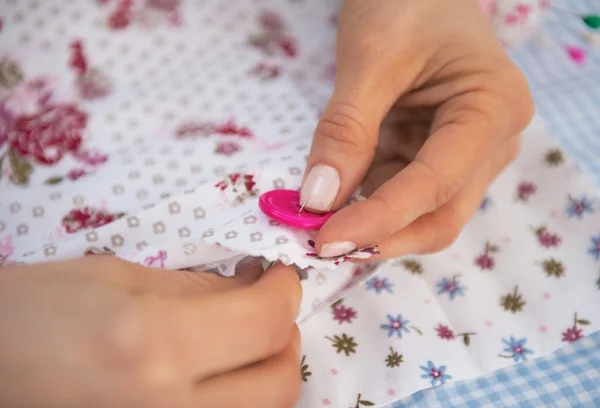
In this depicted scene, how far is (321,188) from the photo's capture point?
2.18 feet

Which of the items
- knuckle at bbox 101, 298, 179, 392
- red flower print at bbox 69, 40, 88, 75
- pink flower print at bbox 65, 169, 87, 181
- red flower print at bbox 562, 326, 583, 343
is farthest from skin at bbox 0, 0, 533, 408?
red flower print at bbox 69, 40, 88, 75

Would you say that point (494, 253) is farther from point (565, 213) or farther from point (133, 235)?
point (133, 235)

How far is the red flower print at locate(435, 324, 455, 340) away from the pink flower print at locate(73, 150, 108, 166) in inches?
23.5

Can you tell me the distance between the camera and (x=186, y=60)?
1.04 m

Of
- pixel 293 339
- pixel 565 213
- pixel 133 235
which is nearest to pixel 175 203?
pixel 133 235

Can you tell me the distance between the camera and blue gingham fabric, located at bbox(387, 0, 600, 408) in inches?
26.3

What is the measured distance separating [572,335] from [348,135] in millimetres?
427

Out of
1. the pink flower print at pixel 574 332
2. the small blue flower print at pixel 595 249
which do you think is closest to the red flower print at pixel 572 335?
the pink flower print at pixel 574 332

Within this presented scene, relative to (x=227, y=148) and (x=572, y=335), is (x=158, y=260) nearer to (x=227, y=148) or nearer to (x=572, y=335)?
(x=227, y=148)

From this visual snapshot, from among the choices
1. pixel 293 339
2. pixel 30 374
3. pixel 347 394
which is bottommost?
pixel 347 394

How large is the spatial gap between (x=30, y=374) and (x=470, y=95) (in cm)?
63

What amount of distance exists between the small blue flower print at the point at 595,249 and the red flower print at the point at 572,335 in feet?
0.44

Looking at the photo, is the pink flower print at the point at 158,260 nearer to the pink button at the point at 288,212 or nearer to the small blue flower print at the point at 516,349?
the pink button at the point at 288,212

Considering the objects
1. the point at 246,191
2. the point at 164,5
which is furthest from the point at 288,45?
the point at 246,191
